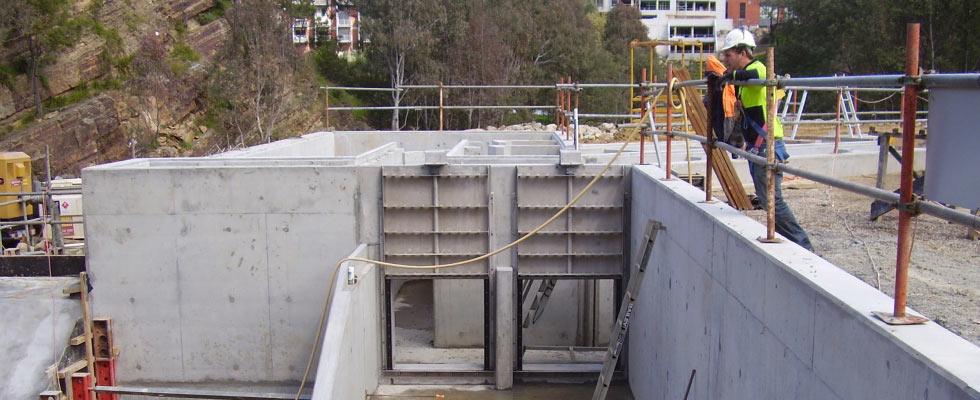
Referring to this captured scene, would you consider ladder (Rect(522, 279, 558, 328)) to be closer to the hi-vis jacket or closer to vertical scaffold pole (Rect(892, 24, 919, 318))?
the hi-vis jacket

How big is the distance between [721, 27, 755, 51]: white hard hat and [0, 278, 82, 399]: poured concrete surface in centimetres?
885

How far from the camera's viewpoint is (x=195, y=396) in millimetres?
9812

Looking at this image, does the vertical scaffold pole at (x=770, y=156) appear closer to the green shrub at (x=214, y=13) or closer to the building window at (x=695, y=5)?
the green shrub at (x=214, y=13)

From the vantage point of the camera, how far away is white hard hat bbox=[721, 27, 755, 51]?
6.24 metres

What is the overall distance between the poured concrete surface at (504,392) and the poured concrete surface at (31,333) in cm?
423

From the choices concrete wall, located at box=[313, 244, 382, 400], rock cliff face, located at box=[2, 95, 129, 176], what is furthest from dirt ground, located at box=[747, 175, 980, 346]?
rock cliff face, located at box=[2, 95, 129, 176]

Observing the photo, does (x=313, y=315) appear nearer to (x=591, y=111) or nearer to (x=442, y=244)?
(x=442, y=244)

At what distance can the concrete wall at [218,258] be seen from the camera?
10180mm

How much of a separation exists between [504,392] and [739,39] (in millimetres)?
5876

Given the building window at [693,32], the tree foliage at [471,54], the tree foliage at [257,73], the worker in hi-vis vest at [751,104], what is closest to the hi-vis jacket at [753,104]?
the worker in hi-vis vest at [751,104]

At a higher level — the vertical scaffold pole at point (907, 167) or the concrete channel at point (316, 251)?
the vertical scaffold pole at point (907, 167)

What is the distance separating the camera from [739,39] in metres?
6.27

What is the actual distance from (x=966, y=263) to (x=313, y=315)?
24.6 feet

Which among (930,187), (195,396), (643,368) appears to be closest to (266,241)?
(195,396)
